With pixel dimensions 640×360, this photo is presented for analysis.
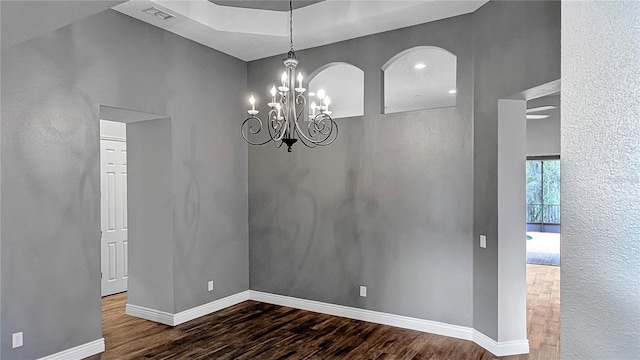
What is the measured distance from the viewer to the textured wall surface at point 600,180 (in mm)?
799

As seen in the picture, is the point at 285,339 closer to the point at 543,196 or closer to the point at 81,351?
the point at 81,351

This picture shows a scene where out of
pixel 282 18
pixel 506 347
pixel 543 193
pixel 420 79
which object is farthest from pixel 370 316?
pixel 543 193

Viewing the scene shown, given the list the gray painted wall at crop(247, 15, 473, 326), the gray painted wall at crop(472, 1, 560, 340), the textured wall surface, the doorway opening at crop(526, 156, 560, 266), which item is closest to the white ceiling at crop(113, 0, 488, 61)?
the gray painted wall at crop(247, 15, 473, 326)

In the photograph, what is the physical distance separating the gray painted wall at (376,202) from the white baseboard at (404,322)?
7cm

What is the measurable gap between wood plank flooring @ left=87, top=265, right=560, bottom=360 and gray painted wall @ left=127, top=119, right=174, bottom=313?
1.28ft

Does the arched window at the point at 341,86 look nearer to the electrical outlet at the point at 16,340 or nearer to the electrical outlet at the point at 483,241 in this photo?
the electrical outlet at the point at 483,241

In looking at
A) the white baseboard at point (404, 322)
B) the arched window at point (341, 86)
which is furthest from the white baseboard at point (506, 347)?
the arched window at point (341, 86)

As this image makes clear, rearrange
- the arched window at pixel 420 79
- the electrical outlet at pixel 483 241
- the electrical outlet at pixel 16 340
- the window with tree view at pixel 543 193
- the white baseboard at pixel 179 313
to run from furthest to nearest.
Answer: the window with tree view at pixel 543 193 → the arched window at pixel 420 79 → the white baseboard at pixel 179 313 → the electrical outlet at pixel 483 241 → the electrical outlet at pixel 16 340

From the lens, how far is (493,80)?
3.68 m

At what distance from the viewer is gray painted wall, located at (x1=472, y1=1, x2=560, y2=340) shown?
3182 mm

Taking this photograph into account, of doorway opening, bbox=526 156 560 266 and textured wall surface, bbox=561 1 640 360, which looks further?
doorway opening, bbox=526 156 560 266

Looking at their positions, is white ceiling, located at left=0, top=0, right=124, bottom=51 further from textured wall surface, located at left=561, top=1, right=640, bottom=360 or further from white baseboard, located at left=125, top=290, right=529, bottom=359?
white baseboard, located at left=125, top=290, right=529, bottom=359

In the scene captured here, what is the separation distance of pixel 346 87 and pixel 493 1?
13.6 feet

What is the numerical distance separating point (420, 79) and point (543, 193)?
7290mm
